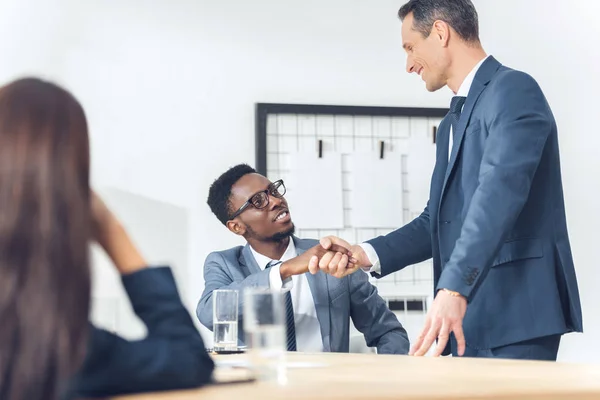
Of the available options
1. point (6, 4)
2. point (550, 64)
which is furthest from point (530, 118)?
point (6, 4)

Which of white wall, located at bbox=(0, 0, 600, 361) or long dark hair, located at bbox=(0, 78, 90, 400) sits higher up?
white wall, located at bbox=(0, 0, 600, 361)

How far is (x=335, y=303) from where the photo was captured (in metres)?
2.56

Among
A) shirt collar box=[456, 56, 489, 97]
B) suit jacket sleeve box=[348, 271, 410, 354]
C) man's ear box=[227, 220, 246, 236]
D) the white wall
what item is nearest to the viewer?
shirt collar box=[456, 56, 489, 97]

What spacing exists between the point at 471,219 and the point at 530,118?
27 centimetres

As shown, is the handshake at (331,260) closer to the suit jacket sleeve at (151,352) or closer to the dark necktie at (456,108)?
the dark necktie at (456,108)

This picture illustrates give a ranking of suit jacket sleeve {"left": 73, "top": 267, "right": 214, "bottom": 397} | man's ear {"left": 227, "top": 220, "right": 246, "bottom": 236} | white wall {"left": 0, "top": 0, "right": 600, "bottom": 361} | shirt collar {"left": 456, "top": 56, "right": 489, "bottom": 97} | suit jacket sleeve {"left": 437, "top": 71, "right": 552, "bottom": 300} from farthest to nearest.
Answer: white wall {"left": 0, "top": 0, "right": 600, "bottom": 361}, man's ear {"left": 227, "top": 220, "right": 246, "bottom": 236}, shirt collar {"left": 456, "top": 56, "right": 489, "bottom": 97}, suit jacket sleeve {"left": 437, "top": 71, "right": 552, "bottom": 300}, suit jacket sleeve {"left": 73, "top": 267, "right": 214, "bottom": 397}

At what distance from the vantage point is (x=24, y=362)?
800mm

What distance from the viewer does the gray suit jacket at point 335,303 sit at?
2.52 meters

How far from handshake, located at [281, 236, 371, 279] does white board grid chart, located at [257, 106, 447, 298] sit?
80 cm

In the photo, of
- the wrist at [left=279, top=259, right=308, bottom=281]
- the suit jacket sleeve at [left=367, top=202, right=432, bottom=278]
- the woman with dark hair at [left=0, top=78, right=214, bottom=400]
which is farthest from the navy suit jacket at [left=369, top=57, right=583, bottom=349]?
the woman with dark hair at [left=0, top=78, right=214, bottom=400]

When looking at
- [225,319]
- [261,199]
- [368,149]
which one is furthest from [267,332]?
[368,149]

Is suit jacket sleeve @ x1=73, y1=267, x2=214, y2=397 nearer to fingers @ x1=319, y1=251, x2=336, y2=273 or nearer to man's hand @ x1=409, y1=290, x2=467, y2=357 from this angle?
man's hand @ x1=409, y1=290, x2=467, y2=357

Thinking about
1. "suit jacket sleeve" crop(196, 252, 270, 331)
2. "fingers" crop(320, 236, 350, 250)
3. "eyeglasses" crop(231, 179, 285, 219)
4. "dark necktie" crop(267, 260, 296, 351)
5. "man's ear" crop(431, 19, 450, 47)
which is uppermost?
"man's ear" crop(431, 19, 450, 47)

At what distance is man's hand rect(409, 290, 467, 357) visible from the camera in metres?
1.55
